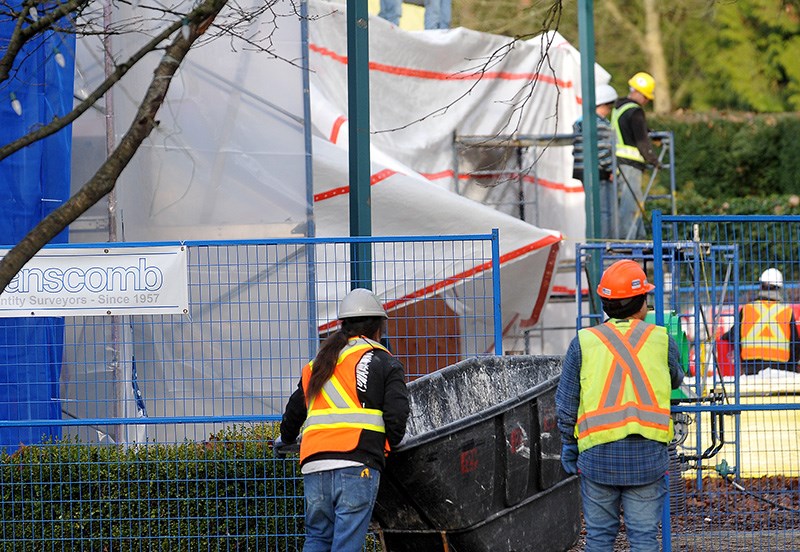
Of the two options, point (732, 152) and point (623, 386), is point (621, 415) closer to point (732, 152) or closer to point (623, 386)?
point (623, 386)

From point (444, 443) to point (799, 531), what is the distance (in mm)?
3019

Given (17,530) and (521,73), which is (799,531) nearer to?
(17,530)

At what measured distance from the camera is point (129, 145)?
15.7 ft

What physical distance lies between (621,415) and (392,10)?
31.2 ft

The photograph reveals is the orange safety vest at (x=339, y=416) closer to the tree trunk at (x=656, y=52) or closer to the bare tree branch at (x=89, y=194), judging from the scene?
the bare tree branch at (x=89, y=194)

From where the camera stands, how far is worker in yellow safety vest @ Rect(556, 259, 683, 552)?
5910 millimetres

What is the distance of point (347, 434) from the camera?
6.05 metres

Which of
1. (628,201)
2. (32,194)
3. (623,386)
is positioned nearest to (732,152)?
(628,201)

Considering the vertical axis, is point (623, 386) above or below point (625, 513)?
above

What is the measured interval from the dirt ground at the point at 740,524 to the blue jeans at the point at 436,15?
7746 millimetres

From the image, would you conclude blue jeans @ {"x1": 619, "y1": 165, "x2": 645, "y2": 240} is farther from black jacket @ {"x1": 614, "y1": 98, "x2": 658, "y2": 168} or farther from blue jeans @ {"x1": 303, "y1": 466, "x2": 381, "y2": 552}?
blue jeans @ {"x1": 303, "y1": 466, "x2": 381, "y2": 552}

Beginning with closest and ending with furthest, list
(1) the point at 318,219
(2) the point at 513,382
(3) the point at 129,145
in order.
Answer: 1. (3) the point at 129,145
2. (2) the point at 513,382
3. (1) the point at 318,219

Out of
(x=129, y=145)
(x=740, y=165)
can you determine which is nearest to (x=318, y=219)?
(x=129, y=145)

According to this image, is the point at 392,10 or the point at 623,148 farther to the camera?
the point at 623,148
